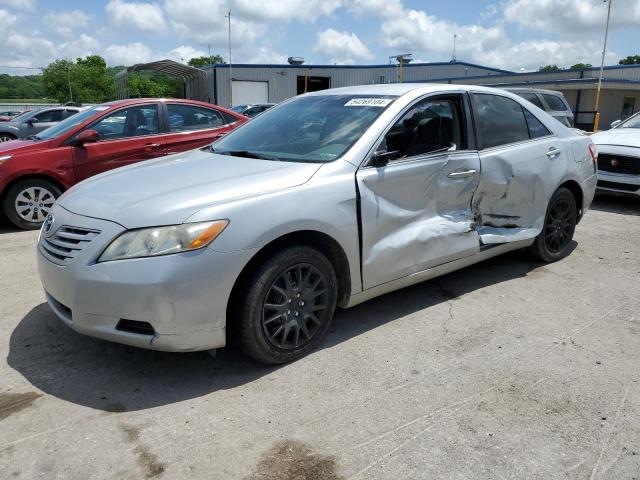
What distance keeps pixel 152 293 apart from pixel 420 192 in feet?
6.48

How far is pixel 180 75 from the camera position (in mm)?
38312

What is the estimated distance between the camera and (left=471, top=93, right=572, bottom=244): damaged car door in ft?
14.1

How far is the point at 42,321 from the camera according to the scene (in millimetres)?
3854

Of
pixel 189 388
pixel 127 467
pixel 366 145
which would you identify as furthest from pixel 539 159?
pixel 127 467

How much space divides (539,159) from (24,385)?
4247 mm

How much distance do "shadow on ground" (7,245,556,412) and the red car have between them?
3048 millimetres

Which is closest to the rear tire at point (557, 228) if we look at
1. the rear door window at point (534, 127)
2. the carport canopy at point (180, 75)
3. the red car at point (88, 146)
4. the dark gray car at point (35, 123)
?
the rear door window at point (534, 127)

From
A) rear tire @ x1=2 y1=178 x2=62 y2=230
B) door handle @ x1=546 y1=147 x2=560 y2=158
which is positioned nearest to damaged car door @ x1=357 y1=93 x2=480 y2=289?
door handle @ x1=546 y1=147 x2=560 y2=158

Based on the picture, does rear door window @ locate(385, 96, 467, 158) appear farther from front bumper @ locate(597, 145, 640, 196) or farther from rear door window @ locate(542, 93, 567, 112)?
rear door window @ locate(542, 93, 567, 112)

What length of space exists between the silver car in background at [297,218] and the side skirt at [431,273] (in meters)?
0.02

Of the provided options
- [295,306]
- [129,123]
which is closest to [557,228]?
[295,306]

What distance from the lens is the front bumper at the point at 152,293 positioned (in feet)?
8.91

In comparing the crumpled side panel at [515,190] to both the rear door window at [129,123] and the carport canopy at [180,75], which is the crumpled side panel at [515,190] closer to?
the rear door window at [129,123]

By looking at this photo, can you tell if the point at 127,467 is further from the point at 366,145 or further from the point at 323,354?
the point at 366,145
